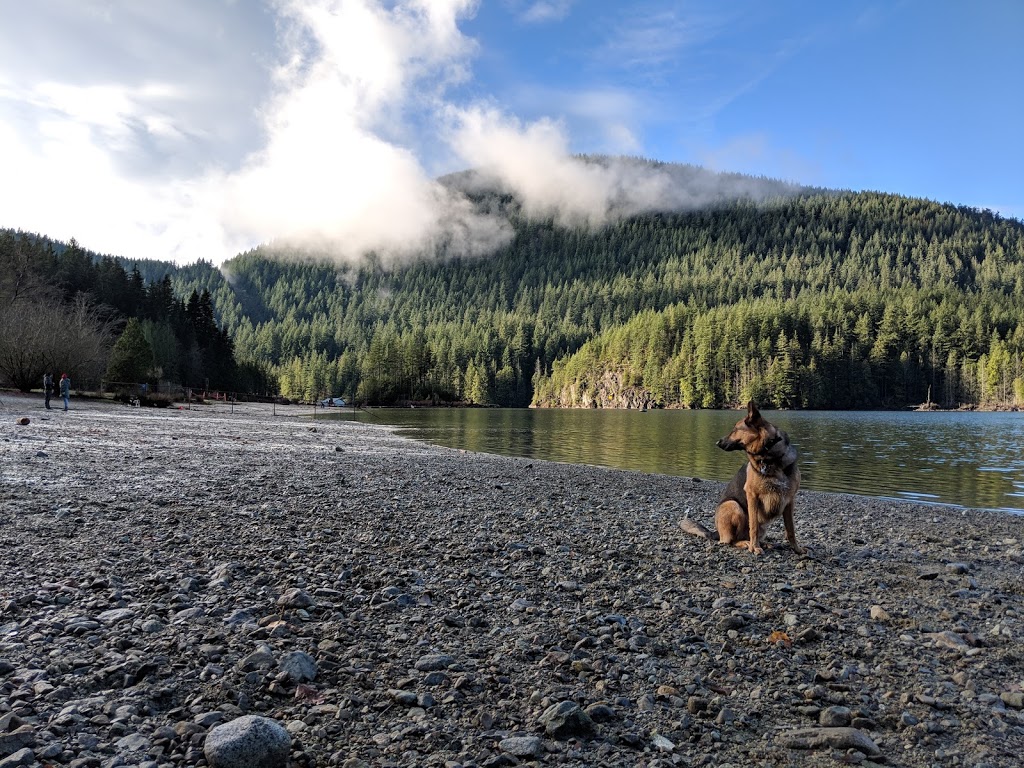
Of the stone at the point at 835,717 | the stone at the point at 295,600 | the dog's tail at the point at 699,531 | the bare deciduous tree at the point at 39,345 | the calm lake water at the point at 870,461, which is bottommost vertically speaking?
the calm lake water at the point at 870,461

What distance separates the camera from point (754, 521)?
845cm

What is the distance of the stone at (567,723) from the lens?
3.39 meters

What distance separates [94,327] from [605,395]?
5350 inches

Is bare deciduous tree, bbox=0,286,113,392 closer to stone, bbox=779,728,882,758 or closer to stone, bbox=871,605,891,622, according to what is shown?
stone, bbox=871,605,891,622

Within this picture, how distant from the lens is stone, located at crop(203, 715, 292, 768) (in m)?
2.86

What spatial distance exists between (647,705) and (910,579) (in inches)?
220

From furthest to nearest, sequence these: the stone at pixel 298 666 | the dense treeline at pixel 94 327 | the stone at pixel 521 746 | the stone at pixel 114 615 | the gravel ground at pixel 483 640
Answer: the dense treeline at pixel 94 327, the stone at pixel 114 615, the stone at pixel 298 666, the gravel ground at pixel 483 640, the stone at pixel 521 746

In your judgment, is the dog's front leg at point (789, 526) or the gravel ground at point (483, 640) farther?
the dog's front leg at point (789, 526)

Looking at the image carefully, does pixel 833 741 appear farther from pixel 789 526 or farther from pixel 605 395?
pixel 605 395

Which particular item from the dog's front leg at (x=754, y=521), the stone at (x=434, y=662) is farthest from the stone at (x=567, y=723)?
the dog's front leg at (x=754, y=521)

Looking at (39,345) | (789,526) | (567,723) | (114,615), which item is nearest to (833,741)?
(567,723)

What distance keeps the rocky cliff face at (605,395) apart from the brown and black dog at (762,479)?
155529 mm

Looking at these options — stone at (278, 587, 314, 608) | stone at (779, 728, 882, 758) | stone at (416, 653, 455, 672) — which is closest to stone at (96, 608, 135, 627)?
stone at (278, 587, 314, 608)

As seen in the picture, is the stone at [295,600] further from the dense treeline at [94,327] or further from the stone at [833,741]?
the dense treeline at [94,327]
